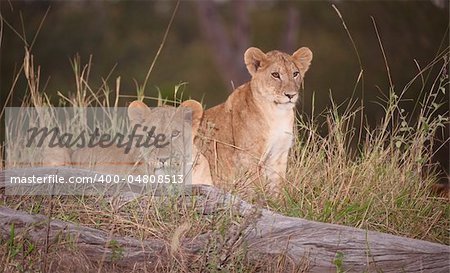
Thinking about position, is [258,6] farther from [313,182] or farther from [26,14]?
[313,182]

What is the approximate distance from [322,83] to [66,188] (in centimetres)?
1425

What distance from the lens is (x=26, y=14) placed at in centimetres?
1823

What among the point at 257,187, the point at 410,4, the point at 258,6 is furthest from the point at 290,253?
the point at 258,6

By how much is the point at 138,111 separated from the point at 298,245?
1.61 m

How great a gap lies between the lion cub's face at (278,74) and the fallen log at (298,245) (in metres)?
1.32

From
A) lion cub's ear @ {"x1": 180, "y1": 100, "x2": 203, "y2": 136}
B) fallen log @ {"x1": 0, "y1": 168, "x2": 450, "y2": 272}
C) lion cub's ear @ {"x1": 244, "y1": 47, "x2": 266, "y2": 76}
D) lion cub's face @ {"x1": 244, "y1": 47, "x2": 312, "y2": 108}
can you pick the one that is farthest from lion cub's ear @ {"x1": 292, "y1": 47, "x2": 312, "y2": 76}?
fallen log @ {"x1": 0, "y1": 168, "x2": 450, "y2": 272}

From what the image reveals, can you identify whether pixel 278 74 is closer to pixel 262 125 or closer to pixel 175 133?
pixel 262 125

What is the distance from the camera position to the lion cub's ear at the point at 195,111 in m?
5.71

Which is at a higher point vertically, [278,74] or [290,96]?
[278,74]

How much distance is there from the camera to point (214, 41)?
58.1ft
